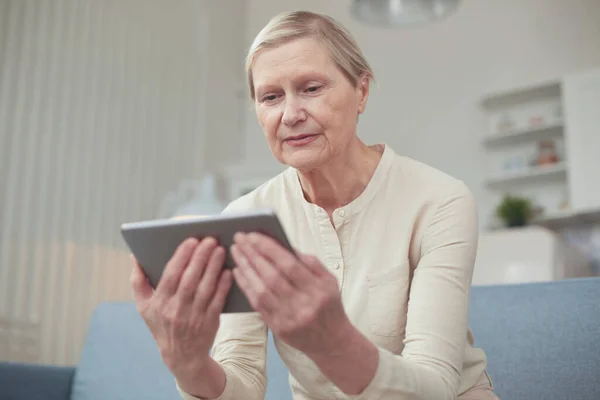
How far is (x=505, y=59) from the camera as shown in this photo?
16.0ft

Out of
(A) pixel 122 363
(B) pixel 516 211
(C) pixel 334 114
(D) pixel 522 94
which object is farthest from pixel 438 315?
(D) pixel 522 94

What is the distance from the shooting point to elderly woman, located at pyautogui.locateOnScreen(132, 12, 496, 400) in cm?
89

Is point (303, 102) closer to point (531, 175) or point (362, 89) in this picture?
point (362, 89)

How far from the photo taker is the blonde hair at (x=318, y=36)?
1.16 metres

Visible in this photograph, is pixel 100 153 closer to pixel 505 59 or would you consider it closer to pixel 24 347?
pixel 24 347

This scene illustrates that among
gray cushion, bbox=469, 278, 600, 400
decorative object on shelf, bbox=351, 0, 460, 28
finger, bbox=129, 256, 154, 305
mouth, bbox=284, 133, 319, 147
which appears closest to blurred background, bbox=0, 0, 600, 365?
decorative object on shelf, bbox=351, 0, 460, 28

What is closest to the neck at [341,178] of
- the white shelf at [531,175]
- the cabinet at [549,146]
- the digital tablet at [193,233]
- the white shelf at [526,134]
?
the digital tablet at [193,233]

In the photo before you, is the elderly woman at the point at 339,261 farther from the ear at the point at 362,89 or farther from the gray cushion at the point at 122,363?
the gray cushion at the point at 122,363

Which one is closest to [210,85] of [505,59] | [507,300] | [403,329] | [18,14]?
[18,14]

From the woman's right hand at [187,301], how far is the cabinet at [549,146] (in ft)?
12.1

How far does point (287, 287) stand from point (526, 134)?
4208 mm

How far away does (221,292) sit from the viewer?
888mm

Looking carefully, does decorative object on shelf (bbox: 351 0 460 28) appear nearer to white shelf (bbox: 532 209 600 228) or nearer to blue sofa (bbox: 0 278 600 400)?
blue sofa (bbox: 0 278 600 400)

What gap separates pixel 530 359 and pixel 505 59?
12.3 feet
